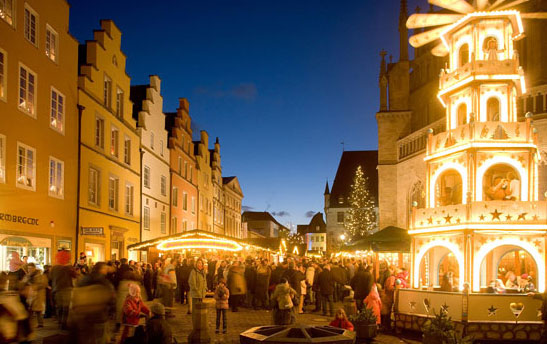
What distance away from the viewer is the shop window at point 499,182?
18203 mm

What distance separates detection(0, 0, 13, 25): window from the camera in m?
18.1

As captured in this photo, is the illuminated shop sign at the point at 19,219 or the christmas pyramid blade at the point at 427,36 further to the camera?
the christmas pyramid blade at the point at 427,36

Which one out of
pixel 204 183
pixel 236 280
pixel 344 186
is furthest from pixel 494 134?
pixel 344 186

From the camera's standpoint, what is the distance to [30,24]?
2022cm

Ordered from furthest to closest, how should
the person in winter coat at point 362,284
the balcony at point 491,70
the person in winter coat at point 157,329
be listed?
1. the person in winter coat at point 362,284
2. the balcony at point 491,70
3. the person in winter coat at point 157,329

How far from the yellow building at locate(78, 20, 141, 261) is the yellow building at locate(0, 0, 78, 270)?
109cm

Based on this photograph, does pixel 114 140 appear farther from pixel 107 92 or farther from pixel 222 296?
pixel 222 296

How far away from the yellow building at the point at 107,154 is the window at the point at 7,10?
5937mm

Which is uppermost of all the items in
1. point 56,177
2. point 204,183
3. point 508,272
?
point 204,183

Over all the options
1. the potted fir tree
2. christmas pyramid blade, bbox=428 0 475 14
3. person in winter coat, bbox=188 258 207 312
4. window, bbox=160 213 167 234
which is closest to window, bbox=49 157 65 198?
person in winter coat, bbox=188 258 207 312

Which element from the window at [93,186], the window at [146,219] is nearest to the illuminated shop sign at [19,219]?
the window at [93,186]

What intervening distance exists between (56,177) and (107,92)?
7529 millimetres

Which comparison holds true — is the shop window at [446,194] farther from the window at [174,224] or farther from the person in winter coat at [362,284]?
the window at [174,224]

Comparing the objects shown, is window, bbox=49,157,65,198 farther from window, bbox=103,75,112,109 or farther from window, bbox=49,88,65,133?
window, bbox=103,75,112,109
